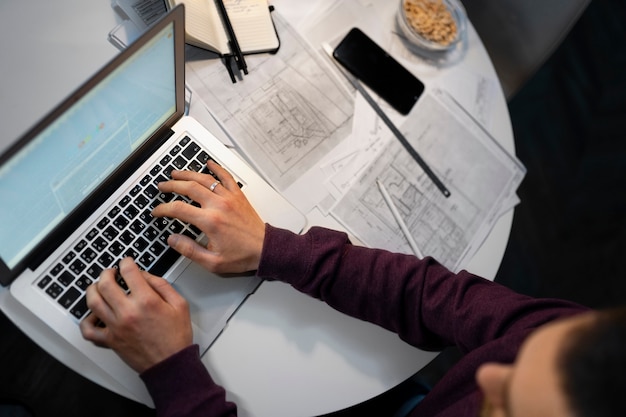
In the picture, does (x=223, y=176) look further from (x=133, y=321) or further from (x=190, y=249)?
(x=133, y=321)

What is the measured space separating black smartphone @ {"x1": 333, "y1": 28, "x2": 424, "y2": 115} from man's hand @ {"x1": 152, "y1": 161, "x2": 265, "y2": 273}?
0.35m

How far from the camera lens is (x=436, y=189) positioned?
3.13 feet

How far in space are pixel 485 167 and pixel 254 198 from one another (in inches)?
18.4

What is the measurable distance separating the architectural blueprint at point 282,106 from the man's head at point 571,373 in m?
0.53

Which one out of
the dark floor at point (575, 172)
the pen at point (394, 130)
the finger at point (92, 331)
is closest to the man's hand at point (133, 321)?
the finger at point (92, 331)

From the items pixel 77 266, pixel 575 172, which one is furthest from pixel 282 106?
pixel 575 172

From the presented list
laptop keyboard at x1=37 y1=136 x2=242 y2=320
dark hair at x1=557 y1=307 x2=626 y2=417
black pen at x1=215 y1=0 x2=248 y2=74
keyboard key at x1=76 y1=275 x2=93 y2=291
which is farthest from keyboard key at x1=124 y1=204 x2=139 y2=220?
dark hair at x1=557 y1=307 x2=626 y2=417

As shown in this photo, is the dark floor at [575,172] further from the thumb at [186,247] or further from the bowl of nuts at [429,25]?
the thumb at [186,247]

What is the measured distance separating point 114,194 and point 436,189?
22.0 inches

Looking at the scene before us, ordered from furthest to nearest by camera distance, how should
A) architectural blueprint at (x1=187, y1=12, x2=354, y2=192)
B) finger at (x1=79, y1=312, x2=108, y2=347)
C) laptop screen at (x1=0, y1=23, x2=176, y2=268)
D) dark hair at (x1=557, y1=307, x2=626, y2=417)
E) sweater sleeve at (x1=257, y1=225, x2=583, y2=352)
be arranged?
architectural blueprint at (x1=187, y1=12, x2=354, y2=192)
sweater sleeve at (x1=257, y1=225, x2=583, y2=352)
finger at (x1=79, y1=312, x2=108, y2=347)
laptop screen at (x1=0, y1=23, x2=176, y2=268)
dark hair at (x1=557, y1=307, x2=626, y2=417)

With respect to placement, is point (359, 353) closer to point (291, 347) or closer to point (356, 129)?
point (291, 347)

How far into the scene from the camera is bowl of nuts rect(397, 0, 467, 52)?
100 cm

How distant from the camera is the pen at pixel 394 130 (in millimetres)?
953

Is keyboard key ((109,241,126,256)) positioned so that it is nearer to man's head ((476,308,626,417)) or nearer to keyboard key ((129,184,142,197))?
keyboard key ((129,184,142,197))
